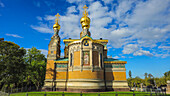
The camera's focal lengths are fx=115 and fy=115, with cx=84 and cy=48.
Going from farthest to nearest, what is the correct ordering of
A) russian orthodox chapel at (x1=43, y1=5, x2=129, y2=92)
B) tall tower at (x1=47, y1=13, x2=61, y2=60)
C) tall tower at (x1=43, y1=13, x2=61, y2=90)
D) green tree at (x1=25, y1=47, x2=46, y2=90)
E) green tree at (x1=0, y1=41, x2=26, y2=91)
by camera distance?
green tree at (x1=25, y1=47, x2=46, y2=90) < tall tower at (x1=47, y1=13, x2=61, y2=60) < tall tower at (x1=43, y1=13, x2=61, y2=90) < russian orthodox chapel at (x1=43, y1=5, x2=129, y2=92) < green tree at (x1=0, y1=41, x2=26, y2=91)

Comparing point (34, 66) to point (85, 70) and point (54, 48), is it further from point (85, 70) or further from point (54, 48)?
point (85, 70)

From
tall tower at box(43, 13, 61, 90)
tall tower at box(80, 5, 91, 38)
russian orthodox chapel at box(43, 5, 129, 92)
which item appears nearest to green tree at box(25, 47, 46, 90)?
tall tower at box(43, 13, 61, 90)

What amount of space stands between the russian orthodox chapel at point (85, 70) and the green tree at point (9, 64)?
6499 mm

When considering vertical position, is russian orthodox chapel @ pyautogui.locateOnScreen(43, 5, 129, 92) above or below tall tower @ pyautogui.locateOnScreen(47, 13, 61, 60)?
below

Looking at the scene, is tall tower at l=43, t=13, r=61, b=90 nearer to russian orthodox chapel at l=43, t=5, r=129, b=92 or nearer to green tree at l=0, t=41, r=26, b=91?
russian orthodox chapel at l=43, t=5, r=129, b=92

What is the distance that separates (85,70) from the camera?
79.7 feet

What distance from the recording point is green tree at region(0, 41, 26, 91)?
2291 centimetres

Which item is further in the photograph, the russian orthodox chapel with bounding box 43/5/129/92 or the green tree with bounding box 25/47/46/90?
the green tree with bounding box 25/47/46/90

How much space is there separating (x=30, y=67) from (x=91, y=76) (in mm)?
17506

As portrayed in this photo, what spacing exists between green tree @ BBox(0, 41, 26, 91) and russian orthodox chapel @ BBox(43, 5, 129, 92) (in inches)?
256

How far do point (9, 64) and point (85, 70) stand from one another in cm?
1522

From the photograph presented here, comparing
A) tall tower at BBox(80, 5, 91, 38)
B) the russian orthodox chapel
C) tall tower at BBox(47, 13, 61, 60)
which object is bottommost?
the russian orthodox chapel

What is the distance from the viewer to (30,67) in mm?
31031

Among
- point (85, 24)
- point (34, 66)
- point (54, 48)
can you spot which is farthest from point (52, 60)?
point (85, 24)
